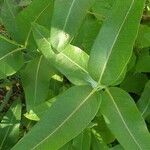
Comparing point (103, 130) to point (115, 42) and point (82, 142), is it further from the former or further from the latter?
point (115, 42)

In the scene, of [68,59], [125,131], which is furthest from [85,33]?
[125,131]

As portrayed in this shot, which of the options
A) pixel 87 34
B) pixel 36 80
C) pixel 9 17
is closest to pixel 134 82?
pixel 87 34

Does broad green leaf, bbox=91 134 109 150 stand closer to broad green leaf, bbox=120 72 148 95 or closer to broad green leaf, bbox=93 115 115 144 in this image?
broad green leaf, bbox=93 115 115 144

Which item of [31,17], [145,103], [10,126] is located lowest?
[10,126]

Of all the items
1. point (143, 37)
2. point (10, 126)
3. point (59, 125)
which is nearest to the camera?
point (59, 125)

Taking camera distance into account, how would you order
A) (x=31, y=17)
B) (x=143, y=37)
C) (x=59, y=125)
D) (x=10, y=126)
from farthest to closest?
(x=10, y=126)
(x=143, y=37)
(x=31, y=17)
(x=59, y=125)

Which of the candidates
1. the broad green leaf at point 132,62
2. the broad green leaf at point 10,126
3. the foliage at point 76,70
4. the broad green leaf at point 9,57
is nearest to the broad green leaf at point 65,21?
the foliage at point 76,70

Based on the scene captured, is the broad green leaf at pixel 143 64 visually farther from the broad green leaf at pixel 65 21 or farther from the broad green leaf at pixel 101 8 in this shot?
the broad green leaf at pixel 65 21
